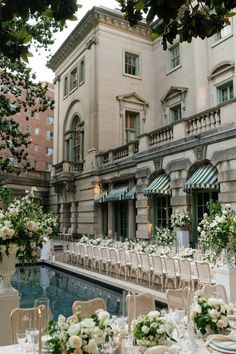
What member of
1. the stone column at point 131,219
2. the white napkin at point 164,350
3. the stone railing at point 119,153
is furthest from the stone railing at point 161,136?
the white napkin at point 164,350

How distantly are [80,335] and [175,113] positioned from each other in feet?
71.7

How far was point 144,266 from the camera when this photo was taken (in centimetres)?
1230

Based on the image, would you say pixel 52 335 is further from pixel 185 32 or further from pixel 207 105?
pixel 207 105

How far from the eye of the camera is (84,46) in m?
26.6

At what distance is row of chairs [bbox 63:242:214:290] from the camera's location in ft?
33.4

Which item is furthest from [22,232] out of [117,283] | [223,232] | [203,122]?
[203,122]

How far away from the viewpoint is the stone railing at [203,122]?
603 inches

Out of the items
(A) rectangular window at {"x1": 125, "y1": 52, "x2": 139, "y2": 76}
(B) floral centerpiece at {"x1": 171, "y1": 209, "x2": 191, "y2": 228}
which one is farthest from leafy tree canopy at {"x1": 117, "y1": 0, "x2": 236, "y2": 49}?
(A) rectangular window at {"x1": 125, "y1": 52, "x2": 139, "y2": 76}

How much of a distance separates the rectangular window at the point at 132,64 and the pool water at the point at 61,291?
50.5 feet

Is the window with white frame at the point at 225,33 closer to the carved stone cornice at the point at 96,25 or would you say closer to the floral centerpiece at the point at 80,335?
the carved stone cornice at the point at 96,25

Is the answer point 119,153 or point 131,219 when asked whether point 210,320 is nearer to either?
point 131,219

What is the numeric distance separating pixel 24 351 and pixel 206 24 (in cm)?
355

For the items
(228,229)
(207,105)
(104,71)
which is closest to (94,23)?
(104,71)

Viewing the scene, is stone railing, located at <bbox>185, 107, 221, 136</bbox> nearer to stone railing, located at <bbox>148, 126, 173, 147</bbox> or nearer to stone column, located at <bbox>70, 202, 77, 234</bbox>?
stone railing, located at <bbox>148, 126, 173, 147</bbox>
